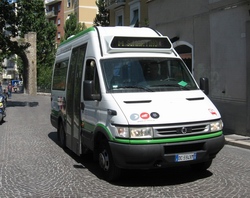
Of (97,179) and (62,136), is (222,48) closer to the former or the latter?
(62,136)

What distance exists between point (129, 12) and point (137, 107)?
17725 mm

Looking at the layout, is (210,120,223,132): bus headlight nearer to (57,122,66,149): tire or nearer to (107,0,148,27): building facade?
(57,122,66,149): tire

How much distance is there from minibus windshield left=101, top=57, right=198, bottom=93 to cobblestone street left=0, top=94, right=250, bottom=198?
59.9 inches

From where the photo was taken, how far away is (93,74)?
645cm

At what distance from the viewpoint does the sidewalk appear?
365 inches

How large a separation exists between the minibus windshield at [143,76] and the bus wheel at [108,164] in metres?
0.95

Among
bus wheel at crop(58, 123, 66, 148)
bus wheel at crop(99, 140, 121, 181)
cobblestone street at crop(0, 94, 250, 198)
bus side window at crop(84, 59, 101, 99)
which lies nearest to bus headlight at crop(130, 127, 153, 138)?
bus wheel at crop(99, 140, 121, 181)

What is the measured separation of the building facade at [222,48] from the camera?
35.6 feet

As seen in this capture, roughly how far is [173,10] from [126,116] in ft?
34.7

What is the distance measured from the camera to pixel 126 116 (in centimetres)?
530

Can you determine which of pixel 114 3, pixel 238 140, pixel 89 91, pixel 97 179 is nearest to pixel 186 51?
pixel 238 140

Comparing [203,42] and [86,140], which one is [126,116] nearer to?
[86,140]

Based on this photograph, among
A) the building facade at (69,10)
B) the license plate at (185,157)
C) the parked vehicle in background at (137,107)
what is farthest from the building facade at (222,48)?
the building facade at (69,10)

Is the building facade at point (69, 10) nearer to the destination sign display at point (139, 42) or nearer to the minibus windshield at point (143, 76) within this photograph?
the destination sign display at point (139, 42)
